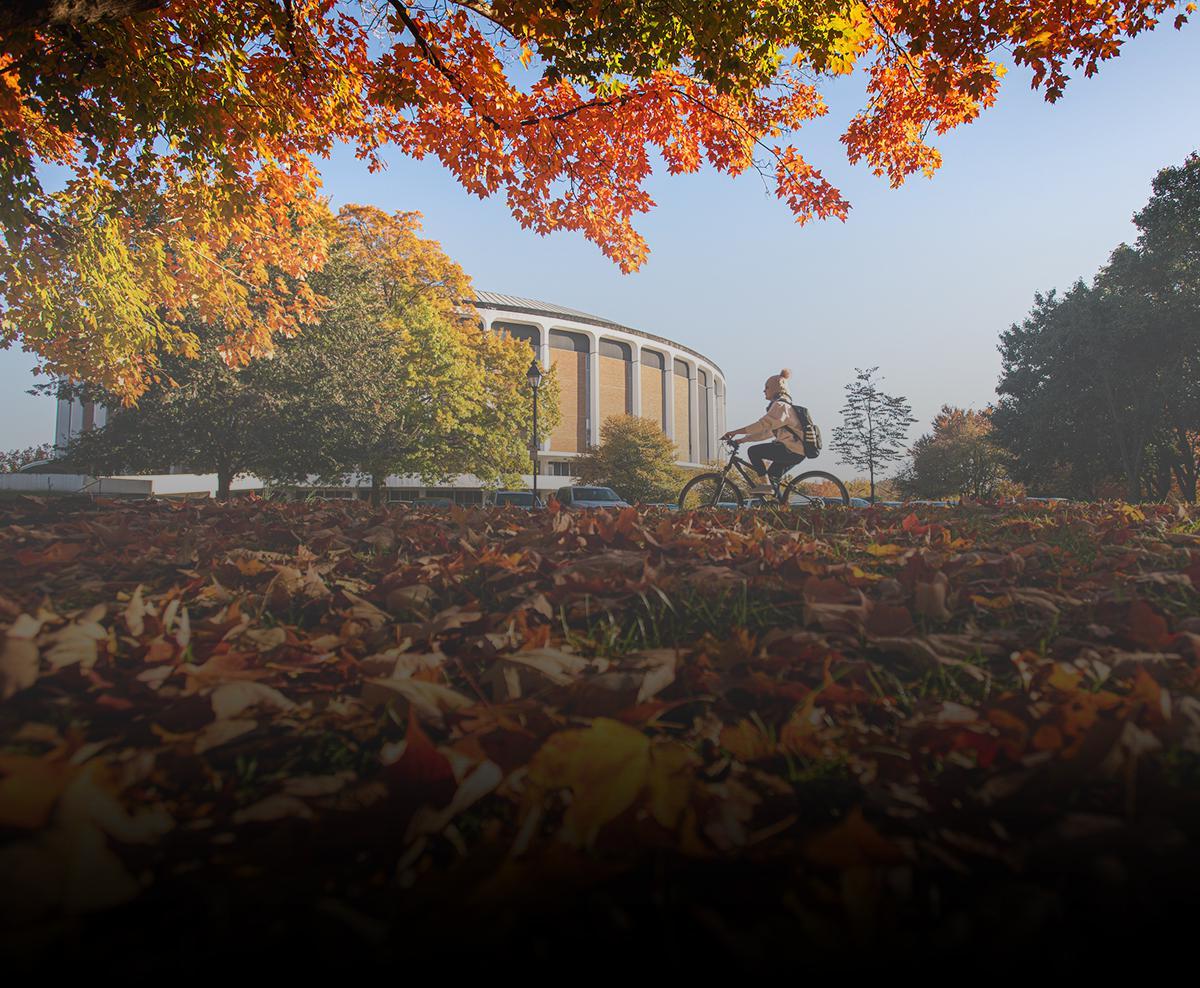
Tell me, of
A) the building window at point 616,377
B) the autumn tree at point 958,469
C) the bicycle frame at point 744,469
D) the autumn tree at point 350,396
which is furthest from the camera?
the building window at point 616,377

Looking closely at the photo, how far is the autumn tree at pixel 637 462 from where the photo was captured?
1731 inches

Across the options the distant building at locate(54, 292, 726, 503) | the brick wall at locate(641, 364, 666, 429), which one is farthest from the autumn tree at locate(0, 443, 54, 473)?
the brick wall at locate(641, 364, 666, 429)

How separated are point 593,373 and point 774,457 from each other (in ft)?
192

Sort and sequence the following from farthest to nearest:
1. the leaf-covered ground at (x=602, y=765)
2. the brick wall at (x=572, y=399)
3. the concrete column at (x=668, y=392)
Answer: the concrete column at (x=668, y=392) → the brick wall at (x=572, y=399) → the leaf-covered ground at (x=602, y=765)

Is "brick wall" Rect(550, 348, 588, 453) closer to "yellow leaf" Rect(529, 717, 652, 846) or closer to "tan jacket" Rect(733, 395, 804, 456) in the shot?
"tan jacket" Rect(733, 395, 804, 456)

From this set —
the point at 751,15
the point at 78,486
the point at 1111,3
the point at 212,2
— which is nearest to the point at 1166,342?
the point at 1111,3

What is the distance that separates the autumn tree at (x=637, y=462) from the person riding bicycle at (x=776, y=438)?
115ft

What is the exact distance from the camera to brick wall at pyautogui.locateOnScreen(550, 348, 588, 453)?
208 feet

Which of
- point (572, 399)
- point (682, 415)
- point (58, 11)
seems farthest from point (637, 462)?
point (58, 11)

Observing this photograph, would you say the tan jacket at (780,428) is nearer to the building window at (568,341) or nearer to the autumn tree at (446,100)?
the autumn tree at (446,100)

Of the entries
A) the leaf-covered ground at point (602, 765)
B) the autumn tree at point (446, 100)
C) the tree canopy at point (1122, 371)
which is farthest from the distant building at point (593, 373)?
the leaf-covered ground at point (602, 765)

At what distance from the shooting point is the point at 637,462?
4409 centimetres

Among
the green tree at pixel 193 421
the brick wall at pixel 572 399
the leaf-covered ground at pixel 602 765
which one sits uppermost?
the brick wall at pixel 572 399

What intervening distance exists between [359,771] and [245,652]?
3.03 ft
